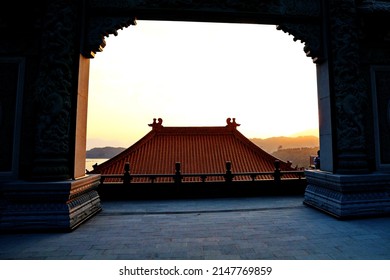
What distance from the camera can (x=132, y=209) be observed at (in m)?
4.99

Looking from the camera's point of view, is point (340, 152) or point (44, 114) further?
point (340, 152)

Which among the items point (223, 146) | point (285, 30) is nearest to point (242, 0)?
point (285, 30)

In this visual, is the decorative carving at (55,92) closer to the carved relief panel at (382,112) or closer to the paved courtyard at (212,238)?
the paved courtyard at (212,238)

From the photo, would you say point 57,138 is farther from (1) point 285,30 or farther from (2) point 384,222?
(2) point 384,222

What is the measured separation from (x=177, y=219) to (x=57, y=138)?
253 cm

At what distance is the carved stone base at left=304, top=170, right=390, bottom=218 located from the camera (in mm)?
3902

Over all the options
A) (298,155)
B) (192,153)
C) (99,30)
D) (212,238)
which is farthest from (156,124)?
(298,155)

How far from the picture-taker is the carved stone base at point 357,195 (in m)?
3.90

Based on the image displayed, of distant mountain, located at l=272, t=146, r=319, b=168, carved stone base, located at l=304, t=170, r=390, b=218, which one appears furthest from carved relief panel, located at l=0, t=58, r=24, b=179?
distant mountain, located at l=272, t=146, r=319, b=168

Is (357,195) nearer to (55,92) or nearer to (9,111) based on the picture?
(55,92)

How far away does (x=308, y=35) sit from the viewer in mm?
4621

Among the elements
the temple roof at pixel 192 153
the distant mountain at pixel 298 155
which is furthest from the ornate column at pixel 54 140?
the distant mountain at pixel 298 155

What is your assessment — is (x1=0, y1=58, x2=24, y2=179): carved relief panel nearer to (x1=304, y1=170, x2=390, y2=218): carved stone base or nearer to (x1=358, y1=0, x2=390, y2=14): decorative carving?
(x1=304, y1=170, x2=390, y2=218): carved stone base

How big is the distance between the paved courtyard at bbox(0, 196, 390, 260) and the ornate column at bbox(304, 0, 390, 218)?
0.32 metres
